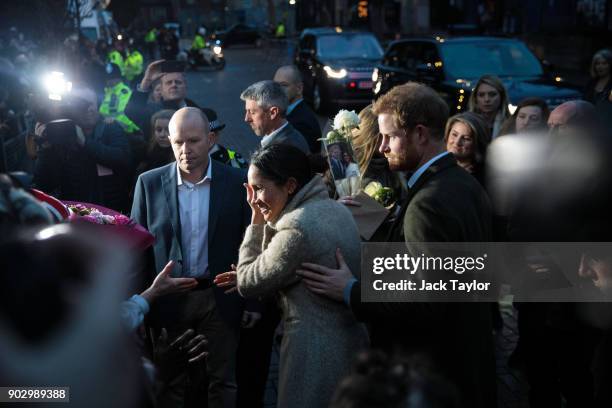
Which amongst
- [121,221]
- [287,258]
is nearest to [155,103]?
[121,221]

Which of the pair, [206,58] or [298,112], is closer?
[298,112]

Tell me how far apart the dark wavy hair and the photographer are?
8.01ft

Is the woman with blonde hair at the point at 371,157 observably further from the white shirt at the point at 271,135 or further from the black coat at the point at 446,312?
the black coat at the point at 446,312

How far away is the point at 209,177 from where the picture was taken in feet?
13.8

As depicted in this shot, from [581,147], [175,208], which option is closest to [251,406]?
[175,208]

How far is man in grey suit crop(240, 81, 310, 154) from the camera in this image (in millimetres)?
5332

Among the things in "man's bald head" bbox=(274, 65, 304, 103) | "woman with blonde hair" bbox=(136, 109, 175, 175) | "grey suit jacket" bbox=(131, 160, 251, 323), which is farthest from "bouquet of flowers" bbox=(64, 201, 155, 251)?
"man's bald head" bbox=(274, 65, 304, 103)

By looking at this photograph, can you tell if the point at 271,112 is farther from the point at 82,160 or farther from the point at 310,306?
the point at 310,306

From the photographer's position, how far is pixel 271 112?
5352mm

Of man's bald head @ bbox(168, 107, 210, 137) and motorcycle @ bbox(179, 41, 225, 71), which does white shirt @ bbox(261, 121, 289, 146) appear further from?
motorcycle @ bbox(179, 41, 225, 71)

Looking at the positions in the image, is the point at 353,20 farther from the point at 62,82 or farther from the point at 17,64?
the point at 62,82

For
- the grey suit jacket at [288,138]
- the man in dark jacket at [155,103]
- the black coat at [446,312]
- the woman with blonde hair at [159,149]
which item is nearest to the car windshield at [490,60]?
the man in dark jacket at [155,103]

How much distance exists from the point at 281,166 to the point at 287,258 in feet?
1.51

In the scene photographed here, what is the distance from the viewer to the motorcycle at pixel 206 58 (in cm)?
3797
